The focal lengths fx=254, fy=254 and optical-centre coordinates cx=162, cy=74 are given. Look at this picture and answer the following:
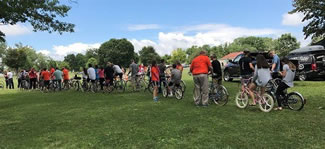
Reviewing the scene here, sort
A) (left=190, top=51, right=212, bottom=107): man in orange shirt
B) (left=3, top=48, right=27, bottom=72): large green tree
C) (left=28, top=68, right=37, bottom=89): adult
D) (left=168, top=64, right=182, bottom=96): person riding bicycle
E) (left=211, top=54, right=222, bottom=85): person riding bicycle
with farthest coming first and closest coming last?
(left=3, top=48, right=27, bottom=72): large green tree
(left=28, top=68, right=37, bottom=89): adult
(left=168, top=64, right=182, bottom=96): person riding bicycle
(left=211, top=54, right=222, bottom=85): person riding bicycle
(left=190, top=51, right=212, bottom=107): man in orange shirt

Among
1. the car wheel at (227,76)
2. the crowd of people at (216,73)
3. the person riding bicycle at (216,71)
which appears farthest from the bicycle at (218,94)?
the car wheel at (227,76)

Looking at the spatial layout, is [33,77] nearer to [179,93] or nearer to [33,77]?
[33,77]

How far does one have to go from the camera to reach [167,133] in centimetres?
545

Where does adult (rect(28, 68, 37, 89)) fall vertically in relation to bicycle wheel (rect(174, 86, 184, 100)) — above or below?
above

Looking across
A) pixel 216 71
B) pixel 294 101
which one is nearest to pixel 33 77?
pixel 216 71

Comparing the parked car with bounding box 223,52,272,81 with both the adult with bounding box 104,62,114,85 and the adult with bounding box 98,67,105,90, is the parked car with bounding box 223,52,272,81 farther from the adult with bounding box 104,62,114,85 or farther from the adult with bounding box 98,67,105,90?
the adult with bounding box 98,67,105,90

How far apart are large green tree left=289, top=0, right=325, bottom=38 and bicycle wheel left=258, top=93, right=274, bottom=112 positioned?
14.4m

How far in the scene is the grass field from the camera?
4820mm

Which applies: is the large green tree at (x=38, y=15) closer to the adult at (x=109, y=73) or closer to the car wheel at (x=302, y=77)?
the adult at (x=109, y=73)

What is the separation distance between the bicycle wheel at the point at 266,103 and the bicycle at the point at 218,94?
136 centimetres

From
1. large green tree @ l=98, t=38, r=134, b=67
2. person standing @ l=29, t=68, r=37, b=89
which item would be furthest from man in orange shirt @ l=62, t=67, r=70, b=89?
large green tree @ l=98, t=38, r=134, b=67

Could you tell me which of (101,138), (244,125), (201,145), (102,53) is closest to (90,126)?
(101,138)

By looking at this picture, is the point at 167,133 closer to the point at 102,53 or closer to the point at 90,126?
the point at 90,126

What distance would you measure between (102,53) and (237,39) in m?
63.3
